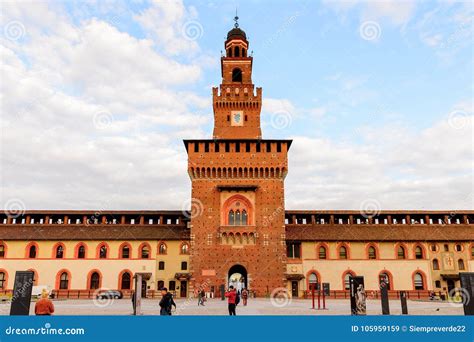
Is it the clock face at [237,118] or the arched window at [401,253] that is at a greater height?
the clock face at [237,118]

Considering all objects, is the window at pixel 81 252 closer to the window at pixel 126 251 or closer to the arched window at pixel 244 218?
the window at pixel 126 251

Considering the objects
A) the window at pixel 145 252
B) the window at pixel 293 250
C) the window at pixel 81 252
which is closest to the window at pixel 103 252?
the window at pixel 81 252

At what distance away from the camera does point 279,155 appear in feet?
141

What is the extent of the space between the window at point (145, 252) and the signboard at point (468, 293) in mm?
33862

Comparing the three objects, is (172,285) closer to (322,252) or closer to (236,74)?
(322,252)

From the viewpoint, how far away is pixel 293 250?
43406 millimetres

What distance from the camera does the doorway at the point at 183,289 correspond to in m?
41.3

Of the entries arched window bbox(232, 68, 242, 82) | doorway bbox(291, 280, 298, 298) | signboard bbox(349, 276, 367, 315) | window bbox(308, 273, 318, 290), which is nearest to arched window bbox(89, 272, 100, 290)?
doorway bbox(291, 280, 298, 298)

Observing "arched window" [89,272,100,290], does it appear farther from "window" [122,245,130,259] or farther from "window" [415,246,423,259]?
"window" [415,246,423,259]

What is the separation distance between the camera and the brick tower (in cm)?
3953

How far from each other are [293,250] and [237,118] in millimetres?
16971

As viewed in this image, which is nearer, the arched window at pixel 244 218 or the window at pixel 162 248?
the arched window at pixel 244 218

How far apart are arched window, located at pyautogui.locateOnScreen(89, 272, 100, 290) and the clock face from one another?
915 inches

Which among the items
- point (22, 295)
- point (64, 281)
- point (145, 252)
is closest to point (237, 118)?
point (145, 252)
